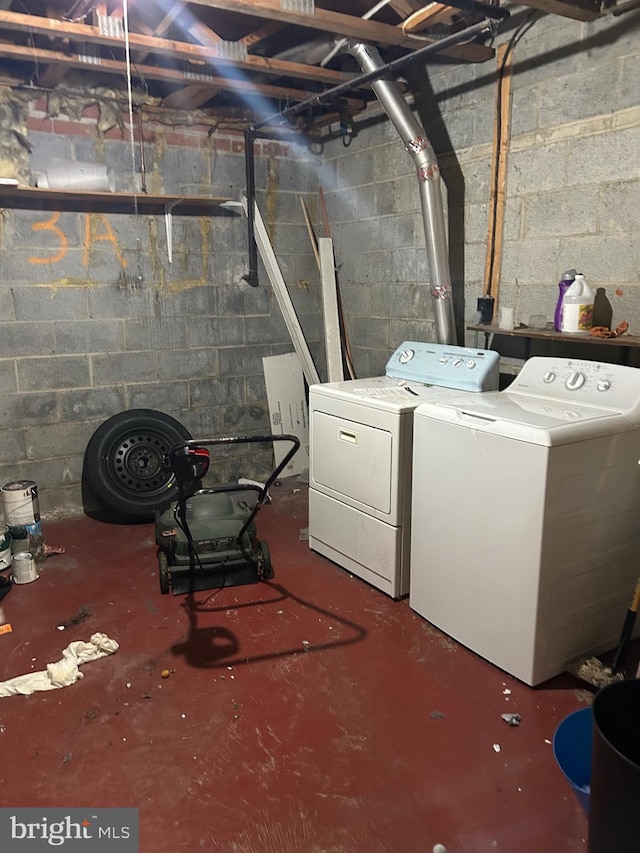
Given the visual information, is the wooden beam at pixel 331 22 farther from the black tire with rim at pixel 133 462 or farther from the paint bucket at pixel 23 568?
the paint bucket at pixel 23 568

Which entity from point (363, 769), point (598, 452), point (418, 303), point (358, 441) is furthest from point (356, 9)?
point (363, 769)

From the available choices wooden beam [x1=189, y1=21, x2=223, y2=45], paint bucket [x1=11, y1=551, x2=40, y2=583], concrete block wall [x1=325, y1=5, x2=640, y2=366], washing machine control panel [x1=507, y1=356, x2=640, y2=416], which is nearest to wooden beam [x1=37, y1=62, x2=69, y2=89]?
wooden beam [x1=189, y1=21, x2=223, y2=45]

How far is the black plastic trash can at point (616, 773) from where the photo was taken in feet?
4.07

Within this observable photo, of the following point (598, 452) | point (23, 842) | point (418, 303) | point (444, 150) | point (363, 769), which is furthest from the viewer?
point (418, 303)

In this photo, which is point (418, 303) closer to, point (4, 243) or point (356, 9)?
point (356, 9)

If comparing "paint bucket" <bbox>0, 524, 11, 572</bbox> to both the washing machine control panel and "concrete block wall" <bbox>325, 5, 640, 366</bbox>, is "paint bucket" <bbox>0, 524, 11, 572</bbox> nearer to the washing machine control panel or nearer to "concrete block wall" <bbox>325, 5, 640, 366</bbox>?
"concrete block wall" <bbox>325, 5, 640, 366</bbox>

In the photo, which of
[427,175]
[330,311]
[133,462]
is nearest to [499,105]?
[427,175]

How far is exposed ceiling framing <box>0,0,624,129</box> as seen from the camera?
97.3 inches

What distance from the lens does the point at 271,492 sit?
4.04 metres

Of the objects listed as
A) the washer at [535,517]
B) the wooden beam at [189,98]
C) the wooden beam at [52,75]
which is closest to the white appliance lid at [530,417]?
the washer at [535,517]

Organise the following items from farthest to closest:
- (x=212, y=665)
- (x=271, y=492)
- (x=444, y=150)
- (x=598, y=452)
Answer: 1. (x=271, y=492)
2. (x=444, y=150)
3. (x=212, y=665)
4. (x=598, y=452)

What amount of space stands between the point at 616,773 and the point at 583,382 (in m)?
1.50

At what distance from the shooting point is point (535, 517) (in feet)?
6.63

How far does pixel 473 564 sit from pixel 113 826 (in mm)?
1366
